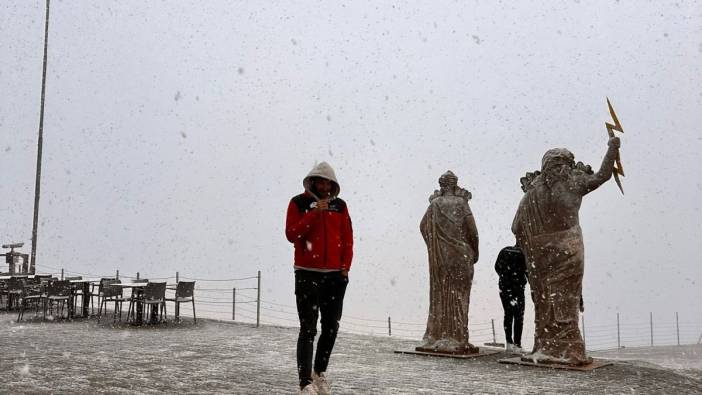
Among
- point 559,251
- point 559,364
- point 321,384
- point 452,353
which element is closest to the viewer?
point 321,384

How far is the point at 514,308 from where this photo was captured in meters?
8.95

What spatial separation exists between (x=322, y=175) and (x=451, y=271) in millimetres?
3938

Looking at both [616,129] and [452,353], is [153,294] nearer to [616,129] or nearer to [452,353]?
[452,353]

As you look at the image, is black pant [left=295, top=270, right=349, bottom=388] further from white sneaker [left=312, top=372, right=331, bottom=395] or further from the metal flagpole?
the metal flagpole

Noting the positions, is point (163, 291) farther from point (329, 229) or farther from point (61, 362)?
point (329, 229)

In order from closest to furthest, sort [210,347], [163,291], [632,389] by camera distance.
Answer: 1. [632,389]
2. [210,347]
3. [163,291]

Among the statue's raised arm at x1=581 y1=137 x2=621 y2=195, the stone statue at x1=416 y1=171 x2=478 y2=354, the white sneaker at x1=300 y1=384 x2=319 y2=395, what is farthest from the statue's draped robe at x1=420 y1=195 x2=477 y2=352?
the white sneaker at x1=300 y1=384 x2=319 y2=395

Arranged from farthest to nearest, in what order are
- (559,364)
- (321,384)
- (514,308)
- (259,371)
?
(514,308) → (559,364) → (259,371) → (321,384)

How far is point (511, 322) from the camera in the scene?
9117 millimetres

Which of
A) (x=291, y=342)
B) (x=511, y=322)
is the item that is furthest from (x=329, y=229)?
(x=291, y=342)

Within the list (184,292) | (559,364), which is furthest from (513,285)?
(184,292)

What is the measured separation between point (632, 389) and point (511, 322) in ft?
10.2

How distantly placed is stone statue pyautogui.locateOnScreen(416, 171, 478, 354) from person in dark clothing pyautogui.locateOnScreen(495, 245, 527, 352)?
0.46 metres

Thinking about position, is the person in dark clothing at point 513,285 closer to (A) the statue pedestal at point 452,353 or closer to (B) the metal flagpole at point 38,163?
(A) the statue pedestal at point 452,353
